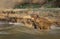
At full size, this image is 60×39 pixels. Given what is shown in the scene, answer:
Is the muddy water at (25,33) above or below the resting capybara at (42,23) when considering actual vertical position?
below

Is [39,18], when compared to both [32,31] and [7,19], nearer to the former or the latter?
[32,31]

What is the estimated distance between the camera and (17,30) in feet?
7.39

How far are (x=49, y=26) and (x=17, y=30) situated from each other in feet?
1.26

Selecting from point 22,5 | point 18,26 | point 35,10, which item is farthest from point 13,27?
point 22,5

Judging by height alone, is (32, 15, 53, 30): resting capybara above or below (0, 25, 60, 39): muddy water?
above

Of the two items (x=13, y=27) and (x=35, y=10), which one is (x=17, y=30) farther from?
(x=35, y=10)

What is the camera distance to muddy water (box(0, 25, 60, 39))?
2.23 meters

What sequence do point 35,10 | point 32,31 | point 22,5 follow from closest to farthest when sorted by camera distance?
point 32,31 → point 35,10 → point 22,5

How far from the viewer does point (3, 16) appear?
2326mm

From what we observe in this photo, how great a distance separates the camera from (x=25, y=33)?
225 centimetres

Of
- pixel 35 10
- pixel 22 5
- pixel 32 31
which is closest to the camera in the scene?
pixel 32 31

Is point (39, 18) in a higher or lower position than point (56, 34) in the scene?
higher

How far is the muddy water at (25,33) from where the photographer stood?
223 cm

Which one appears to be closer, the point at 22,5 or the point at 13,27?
the point at 13,27
